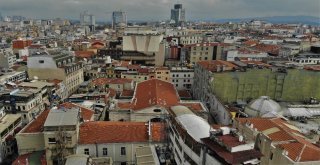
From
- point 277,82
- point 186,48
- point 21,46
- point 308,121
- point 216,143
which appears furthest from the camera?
point 21,46

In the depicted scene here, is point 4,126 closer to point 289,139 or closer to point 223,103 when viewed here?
point 223,103

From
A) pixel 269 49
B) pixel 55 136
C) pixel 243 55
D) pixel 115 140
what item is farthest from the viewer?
pixel 269 49

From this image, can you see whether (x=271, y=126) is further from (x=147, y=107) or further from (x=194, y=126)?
(x=147, y=107)

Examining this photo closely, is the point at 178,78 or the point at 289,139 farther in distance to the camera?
the point at 178,78

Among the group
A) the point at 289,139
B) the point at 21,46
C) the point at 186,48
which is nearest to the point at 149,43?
Result: the point at 186,48

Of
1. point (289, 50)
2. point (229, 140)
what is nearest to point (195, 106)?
point (229, 140)

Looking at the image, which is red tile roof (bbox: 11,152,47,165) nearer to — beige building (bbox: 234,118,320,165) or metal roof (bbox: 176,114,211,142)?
metal roof (bbox: 176,114,211,142)
